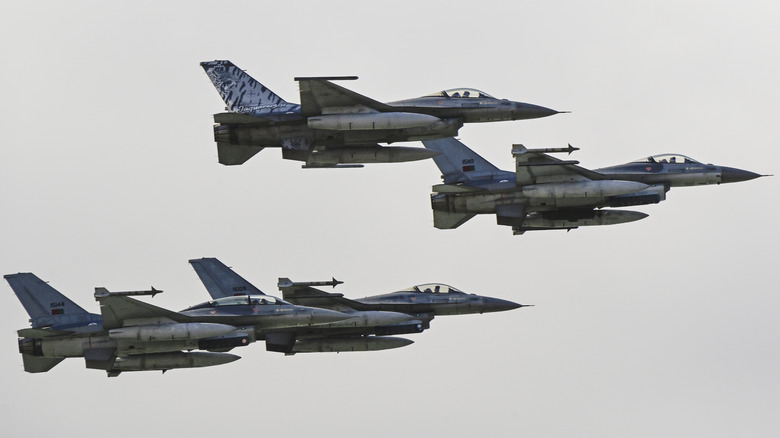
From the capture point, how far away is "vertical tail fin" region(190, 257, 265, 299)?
77938 mm

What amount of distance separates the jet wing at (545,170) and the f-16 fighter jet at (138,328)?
1001 centimetres

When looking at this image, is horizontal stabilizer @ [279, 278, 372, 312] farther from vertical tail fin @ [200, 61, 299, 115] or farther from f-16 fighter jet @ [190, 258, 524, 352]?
vertical tail fin @ [200, 61, 299, 115]

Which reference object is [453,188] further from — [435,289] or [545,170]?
[435,289]

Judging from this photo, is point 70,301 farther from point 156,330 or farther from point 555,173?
point 555,173

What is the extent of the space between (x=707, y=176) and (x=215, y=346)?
2231cm

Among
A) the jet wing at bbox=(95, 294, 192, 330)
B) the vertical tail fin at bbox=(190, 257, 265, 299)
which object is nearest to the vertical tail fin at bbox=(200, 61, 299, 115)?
the vertical tail fin at bbox=(190, 257, 265, 299)

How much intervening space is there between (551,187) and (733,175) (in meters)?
8.47

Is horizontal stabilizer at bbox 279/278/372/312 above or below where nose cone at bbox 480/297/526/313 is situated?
above

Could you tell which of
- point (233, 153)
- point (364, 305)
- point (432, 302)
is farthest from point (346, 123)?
point (432, 302)

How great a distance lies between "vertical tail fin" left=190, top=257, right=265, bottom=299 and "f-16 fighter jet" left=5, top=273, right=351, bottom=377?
363cm

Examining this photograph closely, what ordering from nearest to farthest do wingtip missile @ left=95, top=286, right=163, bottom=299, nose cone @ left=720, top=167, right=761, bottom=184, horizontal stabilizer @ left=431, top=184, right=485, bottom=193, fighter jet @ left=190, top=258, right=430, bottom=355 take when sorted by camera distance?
wingtip missile @ left=95, top=286, right=163, bottom=299, horizontal stabilizer @ left=431, top=184, right=485, bottom=193, nose cone @ left=720, top=167, right=761, bottom=184, fighter jet @ left=190, top=258, right=430, bottom=355

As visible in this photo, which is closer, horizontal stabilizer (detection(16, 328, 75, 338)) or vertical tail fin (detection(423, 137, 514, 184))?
horizontal stabilizer (detection(16, 328, 75, 338))

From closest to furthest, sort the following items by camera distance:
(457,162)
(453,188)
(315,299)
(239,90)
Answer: (453,188)
(239,90)
(315,299)
(457,162)

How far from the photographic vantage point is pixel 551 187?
232 ft
